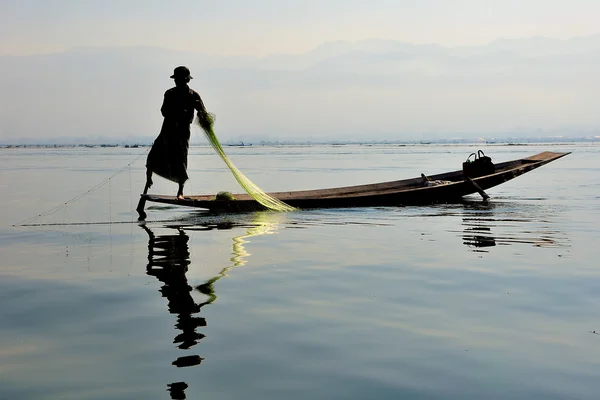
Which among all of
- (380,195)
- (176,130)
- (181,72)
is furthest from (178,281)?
(380,195)

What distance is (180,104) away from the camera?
12.4 m

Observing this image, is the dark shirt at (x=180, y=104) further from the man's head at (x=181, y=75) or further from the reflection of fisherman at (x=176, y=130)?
the man's head at (x=181, y=75)

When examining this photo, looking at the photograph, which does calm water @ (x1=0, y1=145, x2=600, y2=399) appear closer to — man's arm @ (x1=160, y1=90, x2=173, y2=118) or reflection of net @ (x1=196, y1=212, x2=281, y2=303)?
reflection of net @ (x1=196, y1=212, x2=281, y2=303)

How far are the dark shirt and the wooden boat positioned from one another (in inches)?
62.9

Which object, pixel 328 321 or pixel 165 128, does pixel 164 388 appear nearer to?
pixel 328 321

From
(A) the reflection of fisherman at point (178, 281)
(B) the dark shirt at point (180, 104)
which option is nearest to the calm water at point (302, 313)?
(A) the reflection of fisherman at point (178, 281)

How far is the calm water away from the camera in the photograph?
410 centimetres

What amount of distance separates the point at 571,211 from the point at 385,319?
1054 centimetres

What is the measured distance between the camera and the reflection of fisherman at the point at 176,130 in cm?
1237

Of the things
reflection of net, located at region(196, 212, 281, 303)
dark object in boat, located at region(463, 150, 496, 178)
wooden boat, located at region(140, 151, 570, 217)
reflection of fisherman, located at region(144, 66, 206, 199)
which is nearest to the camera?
reflection of net, located at region(196, 212, 281, 303)

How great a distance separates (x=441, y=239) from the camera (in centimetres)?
1023

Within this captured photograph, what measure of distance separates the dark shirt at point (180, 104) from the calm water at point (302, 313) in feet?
7.69

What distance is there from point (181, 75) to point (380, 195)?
5279mm

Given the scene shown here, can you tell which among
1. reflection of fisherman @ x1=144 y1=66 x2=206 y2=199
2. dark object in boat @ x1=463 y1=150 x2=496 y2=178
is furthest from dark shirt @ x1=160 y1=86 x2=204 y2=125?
dark object in boat @ x1=463 y1=150 x2=496 y2=178
